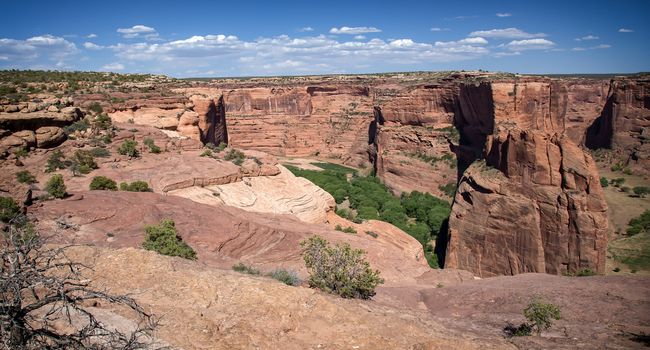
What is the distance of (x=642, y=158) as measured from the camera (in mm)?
47000

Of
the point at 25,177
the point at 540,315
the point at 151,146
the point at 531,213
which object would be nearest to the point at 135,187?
the point at 25,177

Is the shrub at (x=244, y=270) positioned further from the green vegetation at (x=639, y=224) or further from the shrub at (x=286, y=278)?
the green vegetation at (x=639, y=224)

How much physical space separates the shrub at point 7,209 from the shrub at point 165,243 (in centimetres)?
401

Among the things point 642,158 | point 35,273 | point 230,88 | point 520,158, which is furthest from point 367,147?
point 35,273

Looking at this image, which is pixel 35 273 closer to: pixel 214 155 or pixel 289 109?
pixel 214 155

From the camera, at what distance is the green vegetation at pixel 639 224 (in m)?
30.4

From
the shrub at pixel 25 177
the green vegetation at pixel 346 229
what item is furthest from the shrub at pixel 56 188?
the green vegetation at pixel 346 229

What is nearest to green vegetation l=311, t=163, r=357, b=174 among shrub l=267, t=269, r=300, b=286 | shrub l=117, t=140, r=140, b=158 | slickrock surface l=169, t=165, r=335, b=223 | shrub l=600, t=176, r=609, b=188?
shrub l=600, t=176, r=609, b=188

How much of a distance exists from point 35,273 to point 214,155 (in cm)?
2178

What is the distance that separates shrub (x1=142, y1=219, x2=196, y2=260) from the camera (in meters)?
13.2

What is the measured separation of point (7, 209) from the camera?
42.8ft

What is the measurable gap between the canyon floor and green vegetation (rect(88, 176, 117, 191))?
0.40 meters

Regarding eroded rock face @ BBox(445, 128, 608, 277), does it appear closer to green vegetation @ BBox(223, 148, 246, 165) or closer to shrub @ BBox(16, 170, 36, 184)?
green vegetation @ BBox(223, 148, 246, 165)

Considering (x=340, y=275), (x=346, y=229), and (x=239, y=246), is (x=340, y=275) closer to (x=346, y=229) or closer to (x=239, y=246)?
(x=239, y=246)
